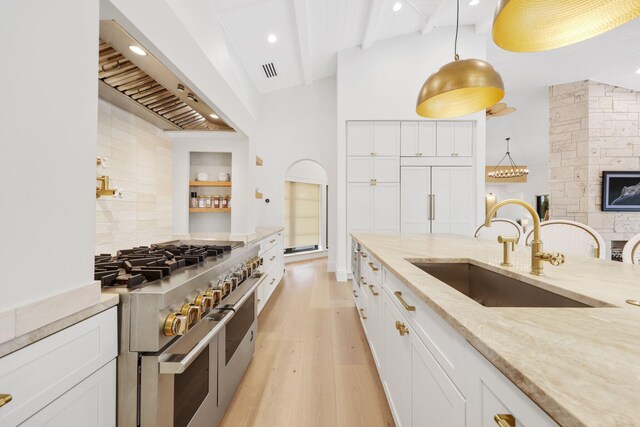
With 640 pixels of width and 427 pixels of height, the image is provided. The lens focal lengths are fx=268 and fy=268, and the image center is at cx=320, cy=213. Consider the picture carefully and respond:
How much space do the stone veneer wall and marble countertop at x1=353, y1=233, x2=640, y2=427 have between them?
17.9 ft

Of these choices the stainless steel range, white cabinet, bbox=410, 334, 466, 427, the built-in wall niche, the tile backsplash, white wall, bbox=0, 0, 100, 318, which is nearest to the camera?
white wall, bbox=0, 0, 100, 318

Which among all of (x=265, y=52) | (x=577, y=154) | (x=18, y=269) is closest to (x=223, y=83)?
(x=18, y=269)

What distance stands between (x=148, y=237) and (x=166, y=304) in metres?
1.40

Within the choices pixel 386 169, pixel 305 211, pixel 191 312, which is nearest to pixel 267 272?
pixel 191 312

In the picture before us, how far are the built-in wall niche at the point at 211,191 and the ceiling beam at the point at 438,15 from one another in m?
3.90

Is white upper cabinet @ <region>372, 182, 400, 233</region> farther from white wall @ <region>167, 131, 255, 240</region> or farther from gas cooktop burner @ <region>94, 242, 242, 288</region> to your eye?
gas cooktop burner @ <region>94, 242, 242, 288</region>

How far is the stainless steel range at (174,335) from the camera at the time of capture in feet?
2.75

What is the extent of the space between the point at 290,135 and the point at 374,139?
5.89 ft

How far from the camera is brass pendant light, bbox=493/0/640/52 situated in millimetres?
1042

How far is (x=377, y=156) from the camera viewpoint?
15.2 ft

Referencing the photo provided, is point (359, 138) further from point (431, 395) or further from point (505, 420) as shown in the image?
point (505, 420)

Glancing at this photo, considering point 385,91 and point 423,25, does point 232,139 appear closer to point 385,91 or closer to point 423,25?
point 385,91

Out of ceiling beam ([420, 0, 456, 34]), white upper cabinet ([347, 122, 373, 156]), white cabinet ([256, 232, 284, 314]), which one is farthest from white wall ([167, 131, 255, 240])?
ceiling beam ([420, 0, 456, 34])

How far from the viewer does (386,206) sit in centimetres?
464
